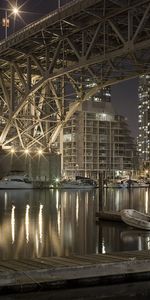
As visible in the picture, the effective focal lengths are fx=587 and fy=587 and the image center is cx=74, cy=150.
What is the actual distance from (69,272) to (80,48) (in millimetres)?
34318

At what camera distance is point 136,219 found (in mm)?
27453

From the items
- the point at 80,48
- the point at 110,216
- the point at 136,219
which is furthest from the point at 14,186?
the point at 136,219

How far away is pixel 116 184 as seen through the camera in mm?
108375

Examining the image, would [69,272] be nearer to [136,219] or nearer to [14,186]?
[136,219]

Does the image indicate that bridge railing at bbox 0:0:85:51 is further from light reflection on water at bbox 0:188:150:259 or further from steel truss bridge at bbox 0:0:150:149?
light reflection on water at bbox 0:188:150:259

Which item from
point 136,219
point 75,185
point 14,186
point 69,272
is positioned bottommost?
point 69,272

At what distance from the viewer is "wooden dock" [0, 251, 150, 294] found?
536 inches

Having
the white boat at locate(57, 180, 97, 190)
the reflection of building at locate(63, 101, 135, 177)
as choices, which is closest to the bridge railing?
the white boat at locate(57, 180, 97, 190)

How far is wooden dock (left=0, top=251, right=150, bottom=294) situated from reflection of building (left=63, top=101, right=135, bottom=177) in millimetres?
112531

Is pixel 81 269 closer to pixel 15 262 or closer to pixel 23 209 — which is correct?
pixel 15 262

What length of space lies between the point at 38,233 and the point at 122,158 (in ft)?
379

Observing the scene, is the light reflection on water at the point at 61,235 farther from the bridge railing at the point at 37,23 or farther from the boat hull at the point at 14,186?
the boat hull at the point at 14,186

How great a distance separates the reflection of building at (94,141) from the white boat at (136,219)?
9895cm

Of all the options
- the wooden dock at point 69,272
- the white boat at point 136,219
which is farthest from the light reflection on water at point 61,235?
the wooden dock at point 69,272
